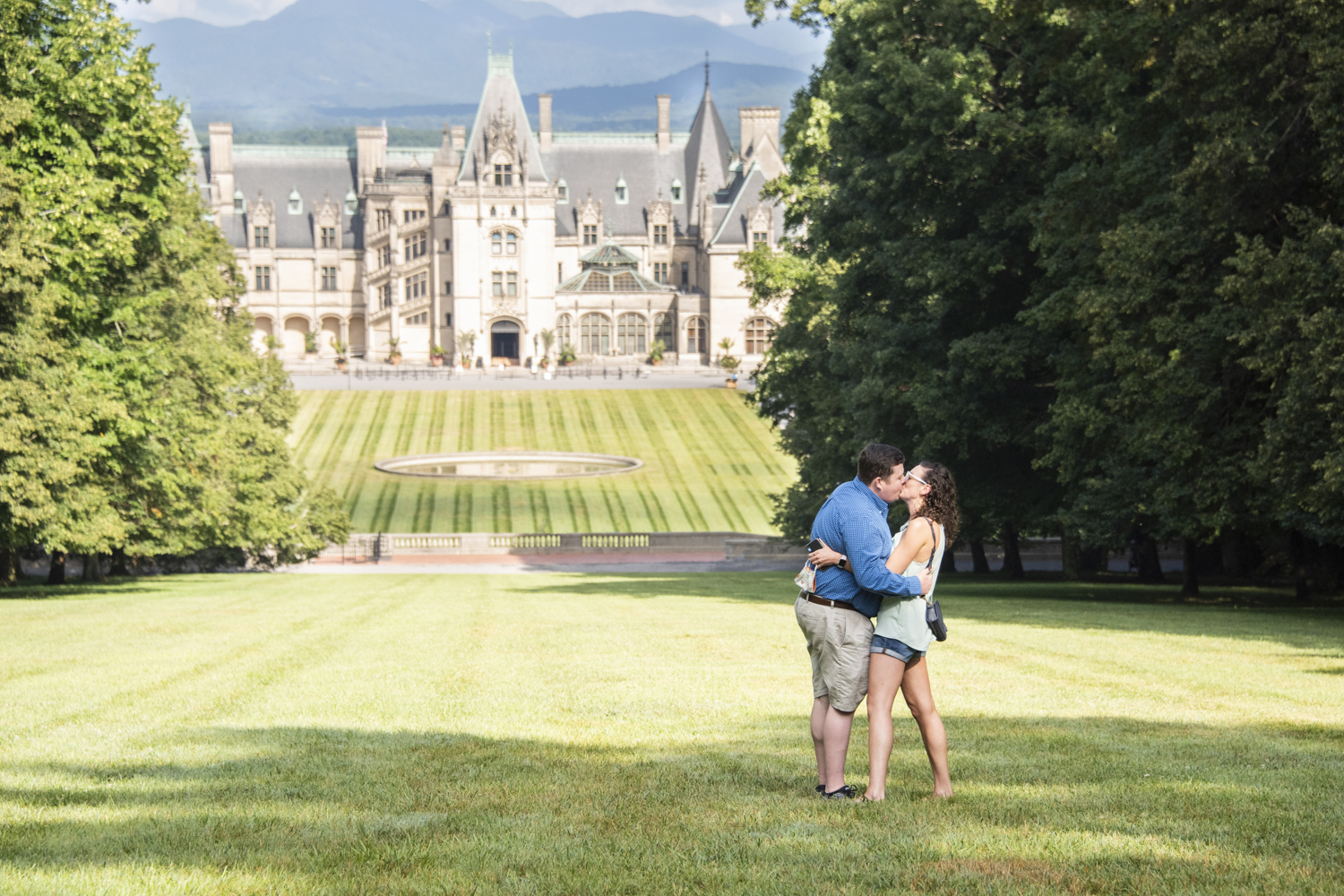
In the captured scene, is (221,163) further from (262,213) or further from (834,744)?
(834,744)

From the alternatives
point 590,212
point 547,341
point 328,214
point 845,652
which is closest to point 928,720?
point 845,652

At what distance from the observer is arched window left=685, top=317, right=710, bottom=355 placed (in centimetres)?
9300

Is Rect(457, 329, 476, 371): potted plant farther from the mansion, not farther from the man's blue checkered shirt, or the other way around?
the man's blue checkered shirt

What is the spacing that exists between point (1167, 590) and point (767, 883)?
2331cm

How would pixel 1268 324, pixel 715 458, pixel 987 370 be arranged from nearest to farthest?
pixel 1268 324 → pixel 987 370 → pixel 715 458

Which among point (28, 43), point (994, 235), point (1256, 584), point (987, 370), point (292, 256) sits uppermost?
point (292, 256)

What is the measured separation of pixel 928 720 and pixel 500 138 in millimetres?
89277

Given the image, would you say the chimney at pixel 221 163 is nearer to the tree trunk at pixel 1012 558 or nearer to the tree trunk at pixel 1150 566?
the tree trunk at pixel 1012 558

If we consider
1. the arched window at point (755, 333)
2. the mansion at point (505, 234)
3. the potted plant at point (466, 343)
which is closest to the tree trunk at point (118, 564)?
the mansion at point (505, 234)

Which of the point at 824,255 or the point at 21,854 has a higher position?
the point at 824,255

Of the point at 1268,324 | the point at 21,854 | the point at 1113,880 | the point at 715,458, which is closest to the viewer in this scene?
the point at 1113,880

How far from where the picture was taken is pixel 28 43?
21.9m

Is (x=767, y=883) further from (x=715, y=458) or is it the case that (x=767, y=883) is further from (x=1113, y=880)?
(x=715, y=458)

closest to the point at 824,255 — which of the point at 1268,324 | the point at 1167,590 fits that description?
the point at 1167,590
